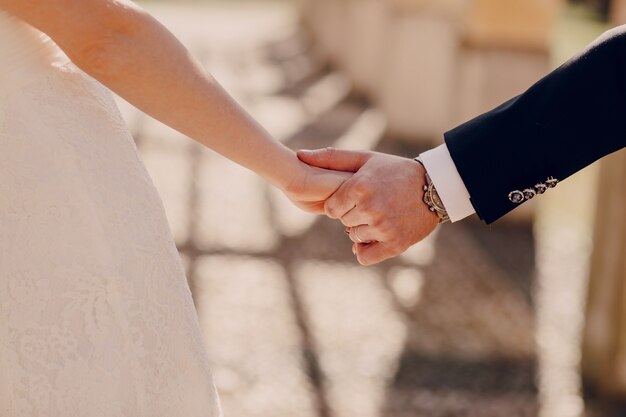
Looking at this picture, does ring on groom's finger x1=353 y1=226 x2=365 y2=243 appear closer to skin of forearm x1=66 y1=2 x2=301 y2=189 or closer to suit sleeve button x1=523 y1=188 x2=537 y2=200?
suit sleeve button x1=523 y1=188 x2=537 y2=200

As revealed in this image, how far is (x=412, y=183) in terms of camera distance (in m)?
2.75

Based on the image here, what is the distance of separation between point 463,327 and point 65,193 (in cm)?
411

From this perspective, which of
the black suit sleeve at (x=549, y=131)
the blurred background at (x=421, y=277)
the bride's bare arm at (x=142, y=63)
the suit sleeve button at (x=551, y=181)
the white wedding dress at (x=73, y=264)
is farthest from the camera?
the blurred background at (x=421, y=277)

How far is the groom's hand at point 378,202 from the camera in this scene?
2.68 metres

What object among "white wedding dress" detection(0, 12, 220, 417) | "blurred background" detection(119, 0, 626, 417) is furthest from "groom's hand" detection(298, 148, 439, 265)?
"blurred background" detection(119, 0, 626, 417)

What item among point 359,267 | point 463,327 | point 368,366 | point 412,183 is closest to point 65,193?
point 412,183

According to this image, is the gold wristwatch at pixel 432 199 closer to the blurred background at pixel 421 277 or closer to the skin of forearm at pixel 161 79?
the skin of forearm at pixel 161 79

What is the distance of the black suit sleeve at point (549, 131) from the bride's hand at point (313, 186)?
1.07ft

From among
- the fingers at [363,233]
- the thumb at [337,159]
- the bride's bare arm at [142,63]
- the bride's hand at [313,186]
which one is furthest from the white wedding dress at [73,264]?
the fingers at [363,233]

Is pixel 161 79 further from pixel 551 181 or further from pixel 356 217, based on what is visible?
pixel 551 181

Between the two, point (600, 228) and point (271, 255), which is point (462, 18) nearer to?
point (271, 255)

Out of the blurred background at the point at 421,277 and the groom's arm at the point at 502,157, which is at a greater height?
the groom's arm at the point at 502,157

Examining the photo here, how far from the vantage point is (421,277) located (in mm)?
6426

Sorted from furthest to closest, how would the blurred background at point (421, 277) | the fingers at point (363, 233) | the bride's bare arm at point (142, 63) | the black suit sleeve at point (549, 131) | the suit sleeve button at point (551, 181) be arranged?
the blurred background at point (421, 277), the fingers at point (363, 233), the suit sleeve button at point (551, 181), the black suit sleeve at point (549, 131), the bride's bare arm at point (142, 63)
